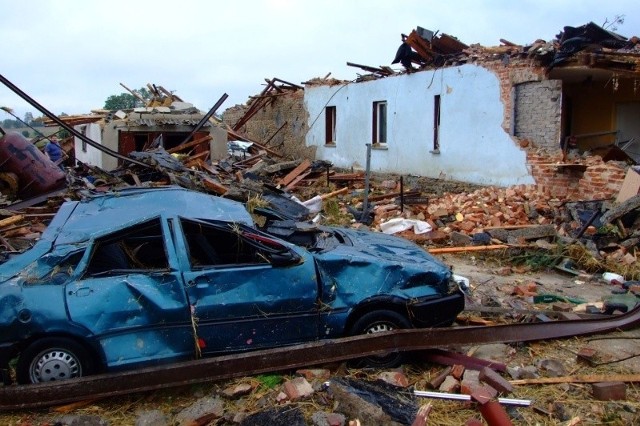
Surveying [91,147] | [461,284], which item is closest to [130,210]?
[461,284]

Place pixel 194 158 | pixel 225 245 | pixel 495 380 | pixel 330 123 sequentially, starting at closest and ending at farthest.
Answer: pixel 495 380, pixel 225 245, pixel 194 158, pixel 330 123

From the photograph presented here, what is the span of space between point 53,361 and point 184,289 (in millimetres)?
1135

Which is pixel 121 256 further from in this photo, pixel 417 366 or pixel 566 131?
pixel 566 131

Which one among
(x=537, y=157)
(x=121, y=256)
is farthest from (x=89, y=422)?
(x=537, y=157)

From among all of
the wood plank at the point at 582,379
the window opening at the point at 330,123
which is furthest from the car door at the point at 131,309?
the window opening at the point at 330,123

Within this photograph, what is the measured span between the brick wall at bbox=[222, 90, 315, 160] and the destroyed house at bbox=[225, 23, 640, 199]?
296cm

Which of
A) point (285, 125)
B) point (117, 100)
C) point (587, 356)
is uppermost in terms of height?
point (117, 100)

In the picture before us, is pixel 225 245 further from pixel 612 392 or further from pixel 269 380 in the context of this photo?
pixel 612 392

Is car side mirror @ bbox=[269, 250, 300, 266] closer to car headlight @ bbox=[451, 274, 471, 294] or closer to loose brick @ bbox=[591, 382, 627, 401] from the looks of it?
car headlight @ bbox=[451, 274, 471, 294]

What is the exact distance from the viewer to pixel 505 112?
13008 mm

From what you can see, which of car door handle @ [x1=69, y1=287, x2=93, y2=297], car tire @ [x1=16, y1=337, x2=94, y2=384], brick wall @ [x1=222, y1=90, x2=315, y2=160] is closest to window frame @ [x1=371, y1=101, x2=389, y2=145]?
brick wall @ [x1=222, y1=90, x2=315, y2=160]

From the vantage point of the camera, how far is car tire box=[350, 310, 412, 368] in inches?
195

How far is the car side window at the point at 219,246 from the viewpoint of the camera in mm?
4836

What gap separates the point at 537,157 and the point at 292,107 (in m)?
12.2
